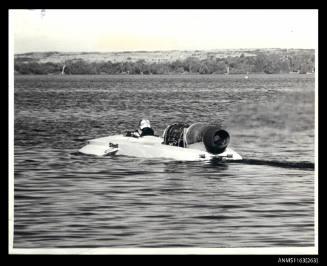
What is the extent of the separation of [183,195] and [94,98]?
5.18 meters

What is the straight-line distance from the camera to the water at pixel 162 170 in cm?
1667

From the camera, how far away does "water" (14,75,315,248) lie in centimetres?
1667

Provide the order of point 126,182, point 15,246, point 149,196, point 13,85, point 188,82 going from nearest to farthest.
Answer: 1. point 15,246
2. point 13,85
3. point 149,196
4. point 126,182
5. point 188,82

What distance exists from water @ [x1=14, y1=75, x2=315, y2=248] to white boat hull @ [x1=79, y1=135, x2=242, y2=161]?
219 mm

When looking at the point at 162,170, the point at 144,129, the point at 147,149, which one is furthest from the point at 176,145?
the point at 162,170

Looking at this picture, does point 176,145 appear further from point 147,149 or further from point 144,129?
point 144,129

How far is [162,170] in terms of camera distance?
2147cm

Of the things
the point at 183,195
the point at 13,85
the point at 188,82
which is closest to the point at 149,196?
the point at 183,195

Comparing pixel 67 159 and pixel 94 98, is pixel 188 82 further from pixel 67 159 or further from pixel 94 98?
pixel 67 159

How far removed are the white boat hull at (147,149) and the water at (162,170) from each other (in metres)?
0.22

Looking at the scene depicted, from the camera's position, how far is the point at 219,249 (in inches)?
634

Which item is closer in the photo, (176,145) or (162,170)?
(162,170)

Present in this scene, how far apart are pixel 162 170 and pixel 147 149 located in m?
1.23

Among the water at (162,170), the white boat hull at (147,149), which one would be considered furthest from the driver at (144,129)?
the water at (162,170)
